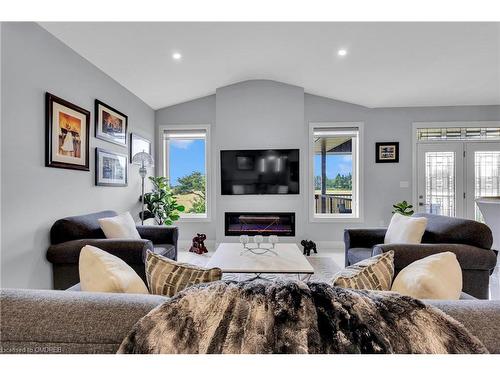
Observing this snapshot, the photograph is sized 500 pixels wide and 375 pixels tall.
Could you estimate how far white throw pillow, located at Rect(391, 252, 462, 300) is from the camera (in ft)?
2.96

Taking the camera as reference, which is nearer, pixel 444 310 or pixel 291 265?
pixel 444 310

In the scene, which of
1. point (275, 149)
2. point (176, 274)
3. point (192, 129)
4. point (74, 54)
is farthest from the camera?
point (192, 129)

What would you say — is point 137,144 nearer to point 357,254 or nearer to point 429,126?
point 357,254

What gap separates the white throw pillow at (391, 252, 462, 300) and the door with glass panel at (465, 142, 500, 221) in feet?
15.9

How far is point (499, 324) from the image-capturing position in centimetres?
66

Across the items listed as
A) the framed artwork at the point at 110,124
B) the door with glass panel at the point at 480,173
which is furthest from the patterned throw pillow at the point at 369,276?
the door with glass panel at the point at 480,173

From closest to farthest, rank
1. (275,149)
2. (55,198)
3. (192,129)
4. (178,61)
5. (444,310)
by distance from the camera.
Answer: (444,310) < (55,198) < (178,61) < (275,149) < (192,129)

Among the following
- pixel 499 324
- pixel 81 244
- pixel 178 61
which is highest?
pixel 178 61

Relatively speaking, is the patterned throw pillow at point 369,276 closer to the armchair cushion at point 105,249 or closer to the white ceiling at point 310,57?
the armchair cushion at point 105,249

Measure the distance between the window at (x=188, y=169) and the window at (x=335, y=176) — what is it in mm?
2127

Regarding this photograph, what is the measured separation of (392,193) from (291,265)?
3374 mm

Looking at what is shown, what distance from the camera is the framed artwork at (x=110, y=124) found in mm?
3119

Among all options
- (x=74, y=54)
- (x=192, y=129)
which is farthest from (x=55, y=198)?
→ (x=192, y=129)
